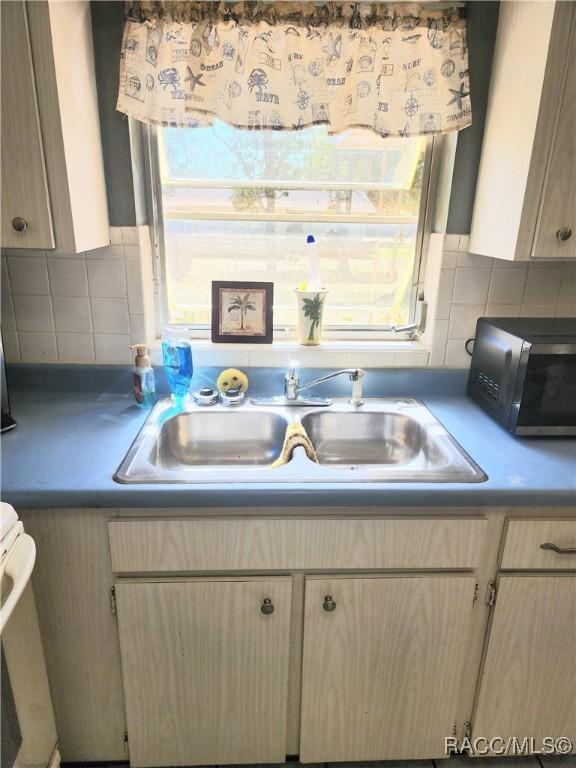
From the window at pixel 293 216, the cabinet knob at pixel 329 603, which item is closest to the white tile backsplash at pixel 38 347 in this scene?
the window at pixel 293 216

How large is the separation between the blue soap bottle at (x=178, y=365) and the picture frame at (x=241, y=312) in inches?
6.2

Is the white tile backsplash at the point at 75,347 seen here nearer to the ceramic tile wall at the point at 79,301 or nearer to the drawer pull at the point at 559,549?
the ceramic tile wall at the point at 79,301

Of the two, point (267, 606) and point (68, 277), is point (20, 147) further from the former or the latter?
point (267, 606)

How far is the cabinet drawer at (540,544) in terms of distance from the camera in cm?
116

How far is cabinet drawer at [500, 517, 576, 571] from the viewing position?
1162 millimetres

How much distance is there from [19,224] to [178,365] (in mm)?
558

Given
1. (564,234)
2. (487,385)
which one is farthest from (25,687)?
(564,234)

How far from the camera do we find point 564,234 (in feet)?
4.15

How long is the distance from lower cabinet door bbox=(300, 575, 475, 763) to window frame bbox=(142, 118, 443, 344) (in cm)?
85

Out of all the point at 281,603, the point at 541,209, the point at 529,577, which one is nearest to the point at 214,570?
the point at 281,603

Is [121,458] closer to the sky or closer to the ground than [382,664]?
closer to the sky

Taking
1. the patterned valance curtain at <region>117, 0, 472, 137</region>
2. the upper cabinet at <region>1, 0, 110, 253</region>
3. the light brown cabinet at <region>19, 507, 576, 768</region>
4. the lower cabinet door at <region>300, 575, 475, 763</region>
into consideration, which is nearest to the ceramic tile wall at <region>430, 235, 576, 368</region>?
the patterned valance curtain at <region>117, 0, 472, 137</region>

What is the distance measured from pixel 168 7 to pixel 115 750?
2.00 m

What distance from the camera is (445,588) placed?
3.89 feet
